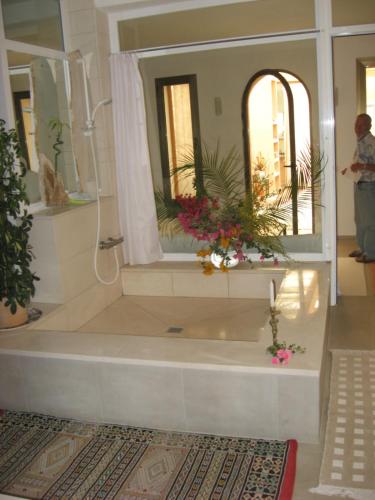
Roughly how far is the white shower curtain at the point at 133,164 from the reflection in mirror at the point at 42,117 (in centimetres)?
38

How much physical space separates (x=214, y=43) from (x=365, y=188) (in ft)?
7.19

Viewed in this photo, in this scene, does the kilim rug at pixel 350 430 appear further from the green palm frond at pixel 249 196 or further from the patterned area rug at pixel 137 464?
the green palm frond at pixel 249 196

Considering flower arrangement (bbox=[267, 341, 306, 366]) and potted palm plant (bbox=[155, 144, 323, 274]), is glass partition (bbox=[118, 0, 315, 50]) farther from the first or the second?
flower arrangement (bbox=[267, 341, 306, 366])

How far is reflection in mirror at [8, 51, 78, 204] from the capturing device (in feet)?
12.3

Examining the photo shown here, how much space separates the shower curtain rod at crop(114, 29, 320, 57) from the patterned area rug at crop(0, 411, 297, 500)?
2.90 meters

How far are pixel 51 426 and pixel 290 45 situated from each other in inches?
121

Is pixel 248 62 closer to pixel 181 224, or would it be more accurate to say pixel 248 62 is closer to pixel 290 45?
pixel 290 45

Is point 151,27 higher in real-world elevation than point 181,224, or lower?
higher

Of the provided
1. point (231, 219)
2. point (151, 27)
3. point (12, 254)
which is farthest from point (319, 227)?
point (12, 254)

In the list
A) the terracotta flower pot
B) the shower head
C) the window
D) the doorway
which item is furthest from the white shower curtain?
the terracotta flower pot

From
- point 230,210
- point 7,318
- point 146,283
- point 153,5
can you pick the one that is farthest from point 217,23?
point 7,318

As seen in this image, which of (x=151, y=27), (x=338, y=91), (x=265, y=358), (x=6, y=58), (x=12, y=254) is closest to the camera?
(x=265, y=358)

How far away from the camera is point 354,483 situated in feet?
7.27

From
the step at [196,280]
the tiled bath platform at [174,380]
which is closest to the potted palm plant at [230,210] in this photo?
the step at [196,280]
